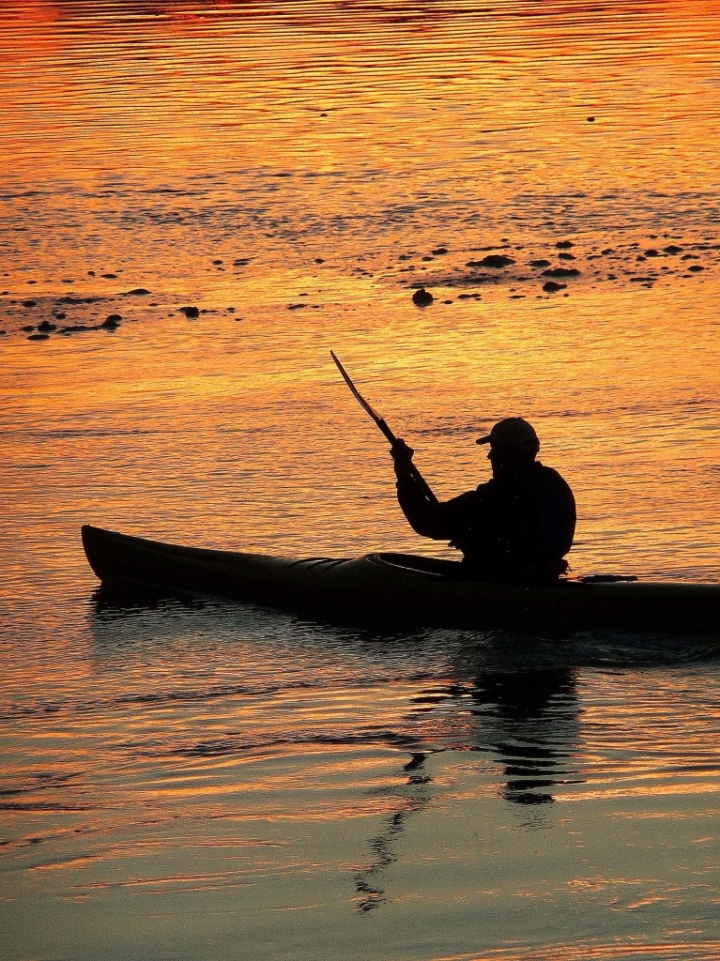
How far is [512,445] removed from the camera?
7035 mm

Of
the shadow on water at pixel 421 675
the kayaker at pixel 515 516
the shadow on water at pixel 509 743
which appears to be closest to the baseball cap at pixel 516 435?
the kayaker at pixel 515 516

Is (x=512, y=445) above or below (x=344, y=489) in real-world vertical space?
above

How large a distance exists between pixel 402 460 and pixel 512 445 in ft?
2.07

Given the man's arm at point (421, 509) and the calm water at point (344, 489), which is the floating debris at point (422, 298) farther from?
the man's arm at point (421, 509)

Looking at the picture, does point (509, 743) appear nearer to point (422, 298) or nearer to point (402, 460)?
point (402, 460)

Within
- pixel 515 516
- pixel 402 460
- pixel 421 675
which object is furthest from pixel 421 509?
pixel 421 675

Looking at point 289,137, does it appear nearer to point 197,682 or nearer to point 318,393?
point 318,393

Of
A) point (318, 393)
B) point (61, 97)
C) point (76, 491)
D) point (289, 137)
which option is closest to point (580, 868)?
point (76, 491)

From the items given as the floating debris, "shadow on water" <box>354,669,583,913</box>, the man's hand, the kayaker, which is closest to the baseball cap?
the kayaker

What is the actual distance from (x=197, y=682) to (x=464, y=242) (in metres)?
8.77

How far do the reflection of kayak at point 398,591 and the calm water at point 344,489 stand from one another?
0.09m

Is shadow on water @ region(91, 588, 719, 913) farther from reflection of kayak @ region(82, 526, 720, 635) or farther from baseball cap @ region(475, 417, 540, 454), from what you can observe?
baseball cap @ region(475, 417, 540, 454)

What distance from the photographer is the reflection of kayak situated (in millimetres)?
6863

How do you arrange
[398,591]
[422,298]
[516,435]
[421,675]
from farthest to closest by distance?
[422,298], [398,591], [516,435], [421,675]
